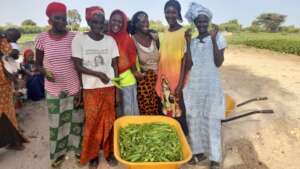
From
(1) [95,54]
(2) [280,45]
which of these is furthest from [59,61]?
(2) [280,45]

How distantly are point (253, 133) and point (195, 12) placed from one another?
2.52 m

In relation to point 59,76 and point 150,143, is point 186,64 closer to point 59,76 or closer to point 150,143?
point 150,143

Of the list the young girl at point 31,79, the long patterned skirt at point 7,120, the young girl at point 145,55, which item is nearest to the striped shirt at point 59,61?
the young girl at point 145,55

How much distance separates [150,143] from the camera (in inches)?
142

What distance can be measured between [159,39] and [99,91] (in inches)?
46.2

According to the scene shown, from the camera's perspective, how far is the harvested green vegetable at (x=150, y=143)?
3.35 meters

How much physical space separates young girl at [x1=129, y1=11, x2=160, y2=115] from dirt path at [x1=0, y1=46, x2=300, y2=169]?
1062mm

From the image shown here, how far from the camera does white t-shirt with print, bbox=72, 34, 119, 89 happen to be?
4.05 metres

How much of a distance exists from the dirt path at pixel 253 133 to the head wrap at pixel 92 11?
195 cm

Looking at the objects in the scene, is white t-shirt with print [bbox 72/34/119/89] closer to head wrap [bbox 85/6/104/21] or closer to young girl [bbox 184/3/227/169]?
head wrap [bbox 85/6/104/21]

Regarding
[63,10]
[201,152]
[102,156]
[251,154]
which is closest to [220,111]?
[201,152]

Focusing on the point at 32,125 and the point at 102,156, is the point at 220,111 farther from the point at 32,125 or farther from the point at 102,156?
the point at 32,125

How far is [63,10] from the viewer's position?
13.2 ft

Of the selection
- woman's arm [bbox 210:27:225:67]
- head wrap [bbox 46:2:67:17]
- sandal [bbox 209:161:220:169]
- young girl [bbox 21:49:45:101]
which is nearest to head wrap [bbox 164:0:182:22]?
woman's arm [bbox 210:27:225:67]
